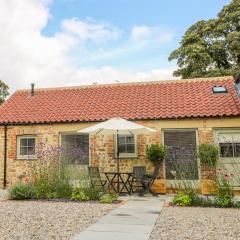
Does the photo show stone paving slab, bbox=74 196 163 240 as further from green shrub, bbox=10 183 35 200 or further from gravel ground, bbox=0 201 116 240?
green shrub, bbox=10 183 35 200

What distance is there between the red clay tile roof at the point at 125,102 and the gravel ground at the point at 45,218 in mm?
5224

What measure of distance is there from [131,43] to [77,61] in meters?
2.80

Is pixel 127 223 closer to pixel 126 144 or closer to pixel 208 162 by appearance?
pixel 208 162

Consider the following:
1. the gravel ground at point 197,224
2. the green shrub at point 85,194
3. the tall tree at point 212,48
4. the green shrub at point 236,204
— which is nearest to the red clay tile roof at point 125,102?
the green shrub at point 85,194

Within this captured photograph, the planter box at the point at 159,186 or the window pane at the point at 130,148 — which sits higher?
the window pane at the point at 130,148

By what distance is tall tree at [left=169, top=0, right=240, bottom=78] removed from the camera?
24531 mm

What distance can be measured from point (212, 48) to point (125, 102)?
12.7 m

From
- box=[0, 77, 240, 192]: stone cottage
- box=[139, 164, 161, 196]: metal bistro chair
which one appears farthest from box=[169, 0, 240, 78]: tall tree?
box=[139, 164, 161, 196]: metal bistro chair

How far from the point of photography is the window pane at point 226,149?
42.5 ft

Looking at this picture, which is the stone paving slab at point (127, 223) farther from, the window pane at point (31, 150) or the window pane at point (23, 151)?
the window pane at point (23, 151)

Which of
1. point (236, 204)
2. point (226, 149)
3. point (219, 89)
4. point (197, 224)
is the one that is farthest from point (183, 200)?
point (219, 89)

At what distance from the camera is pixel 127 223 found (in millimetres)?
7109

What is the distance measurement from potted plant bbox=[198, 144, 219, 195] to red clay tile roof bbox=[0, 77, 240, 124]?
56.7 inches

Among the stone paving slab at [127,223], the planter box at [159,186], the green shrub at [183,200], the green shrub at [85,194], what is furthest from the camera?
the planter box at [159,186]
